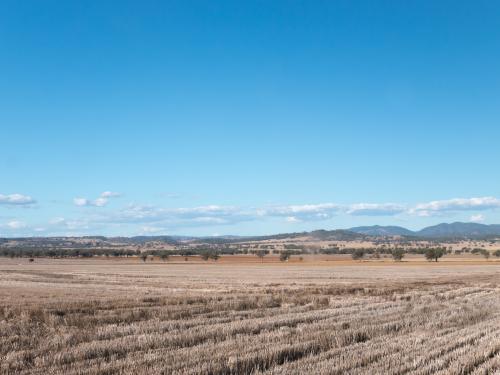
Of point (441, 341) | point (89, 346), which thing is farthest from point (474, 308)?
point (89, 346)

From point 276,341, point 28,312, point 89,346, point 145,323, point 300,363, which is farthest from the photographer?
point 28,312

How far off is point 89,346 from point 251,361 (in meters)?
4.07

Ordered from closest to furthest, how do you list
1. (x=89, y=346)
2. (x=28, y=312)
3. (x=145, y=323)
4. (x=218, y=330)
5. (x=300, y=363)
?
(x=300, y=363), (x=89, y=346), (x=218, y=330), (x=145, y=323), (x=28, y=312)

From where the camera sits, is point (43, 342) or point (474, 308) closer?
point (43, 342)

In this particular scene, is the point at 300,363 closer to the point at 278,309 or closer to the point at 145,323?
the point at 145,323

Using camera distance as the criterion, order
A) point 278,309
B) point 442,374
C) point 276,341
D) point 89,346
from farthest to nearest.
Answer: point 278,309, point 276,341, point 89,346, point 442,374

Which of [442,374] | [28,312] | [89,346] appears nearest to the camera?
[442,374]

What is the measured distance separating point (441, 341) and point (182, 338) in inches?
259

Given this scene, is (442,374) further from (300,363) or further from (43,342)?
(43,342)

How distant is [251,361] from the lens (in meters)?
12.3

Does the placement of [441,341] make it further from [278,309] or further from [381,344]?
[278,309]

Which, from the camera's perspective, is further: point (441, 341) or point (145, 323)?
point (145, 323)

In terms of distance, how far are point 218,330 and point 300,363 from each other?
16.0 feet

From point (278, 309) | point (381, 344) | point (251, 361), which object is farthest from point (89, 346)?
point (278, 309)
